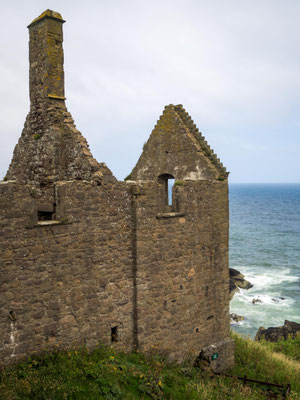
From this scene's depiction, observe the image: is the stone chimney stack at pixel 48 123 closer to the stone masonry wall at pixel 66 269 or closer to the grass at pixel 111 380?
the stone masonry wall at pixel 66 269

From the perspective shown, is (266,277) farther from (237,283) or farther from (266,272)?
(237,283)

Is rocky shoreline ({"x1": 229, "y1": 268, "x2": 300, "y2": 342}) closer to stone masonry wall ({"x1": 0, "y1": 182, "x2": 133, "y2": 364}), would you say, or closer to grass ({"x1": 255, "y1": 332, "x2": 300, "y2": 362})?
grass ({"x1": 255, "y1": 332, "x2": 300, "y2": 362})

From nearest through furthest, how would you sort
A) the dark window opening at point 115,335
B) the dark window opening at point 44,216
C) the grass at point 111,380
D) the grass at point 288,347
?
the grass at point 111,380 → the dark window opening at point 44,216 → the dark window opening at point 115,335 → the grass at point 288,347

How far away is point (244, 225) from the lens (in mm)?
87625

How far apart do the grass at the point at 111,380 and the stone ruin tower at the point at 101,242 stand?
349mm

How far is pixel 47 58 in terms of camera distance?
427 inches

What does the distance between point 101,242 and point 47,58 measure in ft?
17.4


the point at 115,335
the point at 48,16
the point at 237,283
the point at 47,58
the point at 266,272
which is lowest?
the point at 266,272

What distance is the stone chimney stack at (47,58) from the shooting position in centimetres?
1084

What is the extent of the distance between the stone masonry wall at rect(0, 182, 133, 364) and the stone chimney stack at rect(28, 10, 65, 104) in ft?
11.2

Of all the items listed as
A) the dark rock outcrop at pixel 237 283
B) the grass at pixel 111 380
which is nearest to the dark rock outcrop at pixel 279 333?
the grass at pixel 111 380

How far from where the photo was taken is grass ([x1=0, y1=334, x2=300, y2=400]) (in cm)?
735

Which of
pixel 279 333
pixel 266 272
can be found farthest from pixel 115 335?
pixel 266 272

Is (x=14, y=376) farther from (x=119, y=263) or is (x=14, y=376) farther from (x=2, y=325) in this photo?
(x=119, y=263)
